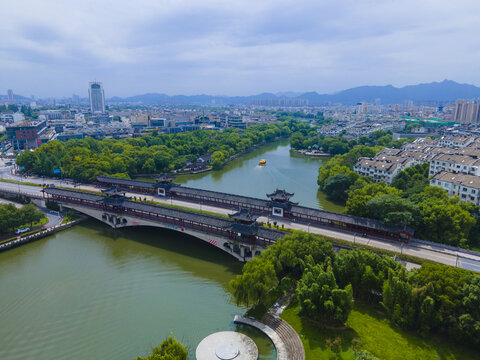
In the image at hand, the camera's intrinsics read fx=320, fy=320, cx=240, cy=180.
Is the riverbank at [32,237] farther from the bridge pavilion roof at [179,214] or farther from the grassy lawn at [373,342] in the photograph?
the grassy lawn at [373,342]

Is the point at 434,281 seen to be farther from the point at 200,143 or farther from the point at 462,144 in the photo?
the point at 200,143

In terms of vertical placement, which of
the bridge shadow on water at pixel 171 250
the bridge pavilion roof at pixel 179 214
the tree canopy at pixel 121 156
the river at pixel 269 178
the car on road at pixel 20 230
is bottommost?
the bridge shadow on water at pixel 171 250

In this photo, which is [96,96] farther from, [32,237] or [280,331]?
[280,331]

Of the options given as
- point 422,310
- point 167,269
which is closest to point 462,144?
point 422,310

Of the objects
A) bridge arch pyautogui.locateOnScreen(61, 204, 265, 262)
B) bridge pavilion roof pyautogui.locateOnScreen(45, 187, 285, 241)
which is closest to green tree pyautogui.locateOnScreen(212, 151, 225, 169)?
bridge pavilion roof pyautogui.locateOnScreen(45, 187, 285, 241)

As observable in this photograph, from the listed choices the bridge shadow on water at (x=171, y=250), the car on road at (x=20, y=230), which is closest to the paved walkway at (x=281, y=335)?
the bridge shadow on water at (x=171, y=250)
